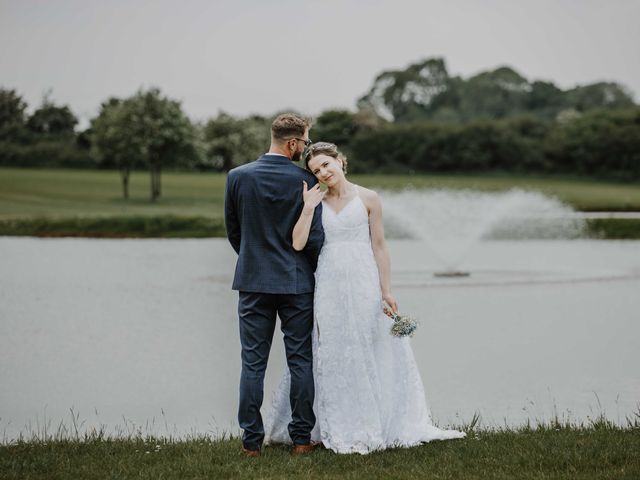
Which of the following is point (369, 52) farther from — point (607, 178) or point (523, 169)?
point (607, 178)

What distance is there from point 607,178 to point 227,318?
1610 inches

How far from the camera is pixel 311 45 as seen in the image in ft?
151

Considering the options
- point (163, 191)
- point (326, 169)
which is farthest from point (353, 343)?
point (163, 191)

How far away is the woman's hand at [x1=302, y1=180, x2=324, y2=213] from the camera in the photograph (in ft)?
15.4

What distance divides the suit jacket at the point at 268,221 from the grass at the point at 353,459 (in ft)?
2.99

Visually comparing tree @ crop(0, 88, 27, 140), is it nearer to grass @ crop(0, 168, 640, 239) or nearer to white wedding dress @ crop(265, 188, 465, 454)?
grass @ crop(0, 168, 640, 239)

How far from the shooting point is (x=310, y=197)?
15.5 ft

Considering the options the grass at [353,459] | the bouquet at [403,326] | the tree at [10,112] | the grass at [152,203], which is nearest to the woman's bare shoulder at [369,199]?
the bouquet at [403,326]

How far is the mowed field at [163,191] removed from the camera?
29.8 meters

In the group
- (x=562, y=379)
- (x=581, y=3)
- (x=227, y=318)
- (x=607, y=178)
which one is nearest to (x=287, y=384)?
(x=562, y=379)

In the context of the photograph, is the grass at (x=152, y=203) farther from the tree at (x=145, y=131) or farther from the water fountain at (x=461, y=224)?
the tree at (x=145, y=131)

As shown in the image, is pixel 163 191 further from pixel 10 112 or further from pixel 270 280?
pixel 270 280

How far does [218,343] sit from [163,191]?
29.3 meters

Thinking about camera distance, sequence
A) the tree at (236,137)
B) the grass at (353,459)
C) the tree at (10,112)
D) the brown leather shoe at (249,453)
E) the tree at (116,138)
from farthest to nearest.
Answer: the tree at (236,137) < the tree at (10,112) < the tree at (116,138) < the brown leather shoe at (249,453) < the grass at (353,459)
